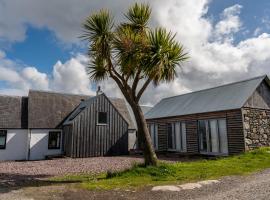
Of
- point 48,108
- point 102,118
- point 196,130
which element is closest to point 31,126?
point 48,108

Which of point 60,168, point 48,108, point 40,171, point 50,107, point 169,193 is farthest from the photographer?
point 50,107

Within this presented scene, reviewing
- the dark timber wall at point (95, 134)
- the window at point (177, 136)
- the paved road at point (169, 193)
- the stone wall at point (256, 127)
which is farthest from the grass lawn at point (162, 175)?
the dark timber wall at point (95, 134)

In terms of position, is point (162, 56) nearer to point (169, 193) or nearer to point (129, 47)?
point (129, 47)

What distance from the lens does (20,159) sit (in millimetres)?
23172

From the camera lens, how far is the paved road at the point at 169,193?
24.2 feet

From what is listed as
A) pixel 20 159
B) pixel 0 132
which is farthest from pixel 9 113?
pixel 20 159

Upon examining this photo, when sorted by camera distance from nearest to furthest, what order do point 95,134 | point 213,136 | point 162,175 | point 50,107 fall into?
point 162,175
point 213,136
point 95,134
point 50,107

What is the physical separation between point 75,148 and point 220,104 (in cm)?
1294

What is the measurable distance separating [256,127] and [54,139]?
59.1 ft

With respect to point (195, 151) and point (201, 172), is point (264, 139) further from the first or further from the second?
point (201, 172)

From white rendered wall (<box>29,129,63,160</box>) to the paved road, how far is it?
15.5 metres

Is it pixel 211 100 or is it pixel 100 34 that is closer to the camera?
pixel 100 34

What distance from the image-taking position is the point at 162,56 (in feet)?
37.0

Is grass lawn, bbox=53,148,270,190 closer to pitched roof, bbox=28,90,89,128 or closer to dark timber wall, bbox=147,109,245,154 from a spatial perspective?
dark timber wall, bbox=147,109,245,154
